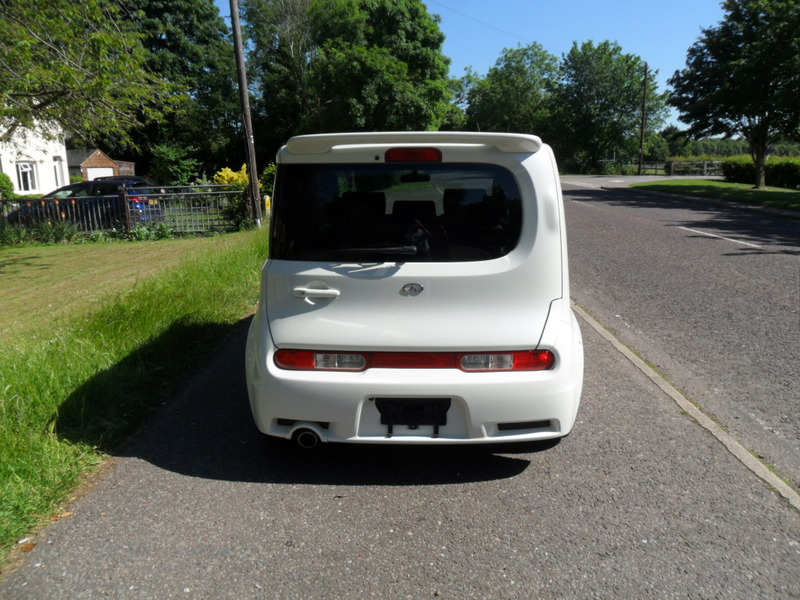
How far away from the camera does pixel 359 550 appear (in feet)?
10.5

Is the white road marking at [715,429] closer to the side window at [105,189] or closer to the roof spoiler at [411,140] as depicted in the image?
the roof spoiler at [411,140]

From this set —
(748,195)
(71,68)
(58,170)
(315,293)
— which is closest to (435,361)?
(315,293)

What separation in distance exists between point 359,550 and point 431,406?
86cm

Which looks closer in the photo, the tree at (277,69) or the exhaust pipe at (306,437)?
the exhaust pipe at (306,437)

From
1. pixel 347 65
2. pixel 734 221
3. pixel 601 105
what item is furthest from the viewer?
pixel 601 105

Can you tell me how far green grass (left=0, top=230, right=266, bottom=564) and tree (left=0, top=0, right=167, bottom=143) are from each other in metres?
3.65

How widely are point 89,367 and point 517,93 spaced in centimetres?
8946

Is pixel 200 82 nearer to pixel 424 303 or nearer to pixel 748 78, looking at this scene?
pixel 748 78

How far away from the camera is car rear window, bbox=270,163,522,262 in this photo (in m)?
3.82

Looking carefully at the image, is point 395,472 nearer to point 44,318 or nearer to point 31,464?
point 31,464

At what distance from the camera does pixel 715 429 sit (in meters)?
4.58

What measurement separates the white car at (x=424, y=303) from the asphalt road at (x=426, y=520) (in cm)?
35

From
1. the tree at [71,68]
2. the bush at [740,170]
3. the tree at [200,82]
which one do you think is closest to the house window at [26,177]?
the tree at [200,82]

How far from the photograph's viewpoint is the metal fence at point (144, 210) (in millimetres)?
19344
